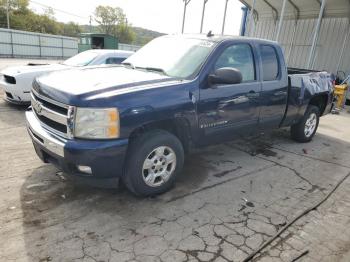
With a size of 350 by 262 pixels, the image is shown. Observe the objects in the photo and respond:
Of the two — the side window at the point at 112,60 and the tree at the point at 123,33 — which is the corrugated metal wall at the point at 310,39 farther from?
the tree at the point at 123,33

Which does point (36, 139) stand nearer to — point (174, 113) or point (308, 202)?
point (174, 113)

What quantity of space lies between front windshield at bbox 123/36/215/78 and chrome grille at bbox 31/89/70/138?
1401mm

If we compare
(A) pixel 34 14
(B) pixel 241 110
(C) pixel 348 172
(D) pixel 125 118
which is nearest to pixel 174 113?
(D) pixel 125 118

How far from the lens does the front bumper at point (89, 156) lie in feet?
9.91

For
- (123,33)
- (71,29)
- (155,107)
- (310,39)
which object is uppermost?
(123,33)

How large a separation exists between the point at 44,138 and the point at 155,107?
123cm

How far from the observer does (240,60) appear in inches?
176

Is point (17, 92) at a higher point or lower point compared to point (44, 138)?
lower

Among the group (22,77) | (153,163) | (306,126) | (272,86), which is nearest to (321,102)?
(306,126)

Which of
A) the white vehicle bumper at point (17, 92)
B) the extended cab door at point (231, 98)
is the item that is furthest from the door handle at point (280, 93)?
the white vehicle bumper at point (17, 92)

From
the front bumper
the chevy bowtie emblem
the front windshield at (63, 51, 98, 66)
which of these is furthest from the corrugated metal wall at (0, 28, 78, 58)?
the front bumper

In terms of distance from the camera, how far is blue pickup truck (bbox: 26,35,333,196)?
306 centimetres

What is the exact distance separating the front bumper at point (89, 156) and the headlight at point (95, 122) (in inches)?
2.8

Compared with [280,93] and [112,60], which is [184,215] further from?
[112,60]
